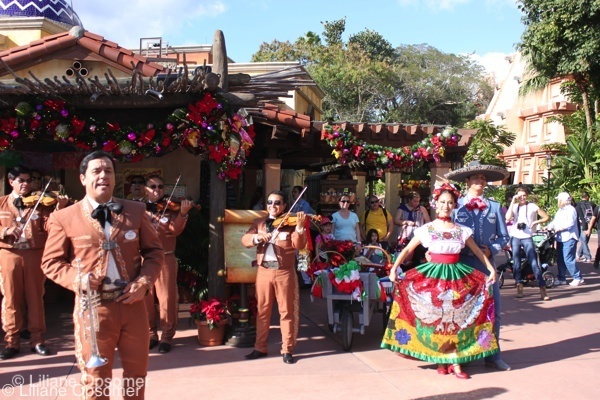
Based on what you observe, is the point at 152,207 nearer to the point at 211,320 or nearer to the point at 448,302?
the point at 211,320

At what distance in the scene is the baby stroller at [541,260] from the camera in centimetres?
1052

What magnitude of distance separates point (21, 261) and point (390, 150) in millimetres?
5501

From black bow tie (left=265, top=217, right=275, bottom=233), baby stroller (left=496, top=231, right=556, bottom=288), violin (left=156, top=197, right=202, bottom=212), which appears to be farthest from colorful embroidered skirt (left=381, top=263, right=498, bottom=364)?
baby stroller (left=496, top=231, right=556, bottom=288)

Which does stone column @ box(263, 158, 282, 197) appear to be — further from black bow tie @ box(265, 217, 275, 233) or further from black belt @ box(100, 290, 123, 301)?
black belt @ box(100, 290, 123, 301)

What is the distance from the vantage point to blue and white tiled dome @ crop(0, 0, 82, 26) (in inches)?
506

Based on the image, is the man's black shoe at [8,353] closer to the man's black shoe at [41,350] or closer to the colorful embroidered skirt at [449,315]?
the man's black shoe at [41,350]

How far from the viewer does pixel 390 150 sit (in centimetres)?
916

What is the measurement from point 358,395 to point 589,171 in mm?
22144

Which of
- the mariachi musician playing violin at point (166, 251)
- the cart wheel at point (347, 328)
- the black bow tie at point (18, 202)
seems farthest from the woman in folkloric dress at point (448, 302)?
the black bow tie at point (18, 202)

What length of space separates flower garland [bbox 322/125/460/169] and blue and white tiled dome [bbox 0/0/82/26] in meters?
7.72

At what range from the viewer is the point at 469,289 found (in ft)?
18.7

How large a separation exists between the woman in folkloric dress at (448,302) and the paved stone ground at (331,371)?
23cm

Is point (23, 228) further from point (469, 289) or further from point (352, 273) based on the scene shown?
point (469, 289)

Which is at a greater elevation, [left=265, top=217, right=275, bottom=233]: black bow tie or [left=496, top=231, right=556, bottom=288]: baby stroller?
[left=265, top=217, right=275, bottom=233]: black bow tie
